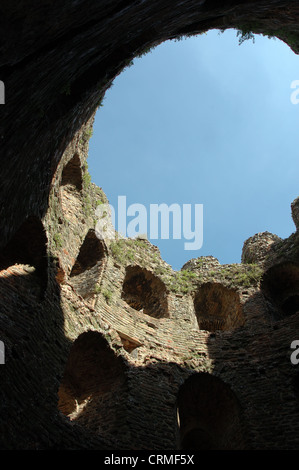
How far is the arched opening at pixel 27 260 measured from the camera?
8961 mm

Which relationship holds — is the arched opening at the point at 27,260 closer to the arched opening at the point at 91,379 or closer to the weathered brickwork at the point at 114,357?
the weathered brickwork at the point at 114,357

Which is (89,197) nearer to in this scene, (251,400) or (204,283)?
(204,283)

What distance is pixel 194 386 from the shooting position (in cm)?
1093

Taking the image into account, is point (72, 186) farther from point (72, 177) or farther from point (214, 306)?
point (214, 306)

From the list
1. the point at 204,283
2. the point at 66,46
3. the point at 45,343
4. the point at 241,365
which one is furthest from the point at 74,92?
the point at 204,283

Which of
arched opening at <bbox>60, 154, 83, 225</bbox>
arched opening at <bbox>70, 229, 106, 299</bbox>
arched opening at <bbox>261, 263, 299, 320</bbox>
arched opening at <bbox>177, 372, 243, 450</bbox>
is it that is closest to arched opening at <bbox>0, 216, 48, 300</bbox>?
arched opening at <bbox>70, 229, 106, 299</bbox>

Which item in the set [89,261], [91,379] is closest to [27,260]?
[91,379]

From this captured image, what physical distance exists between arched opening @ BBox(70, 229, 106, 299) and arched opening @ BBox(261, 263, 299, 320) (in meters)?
6.20

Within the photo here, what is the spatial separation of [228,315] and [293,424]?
271 inches

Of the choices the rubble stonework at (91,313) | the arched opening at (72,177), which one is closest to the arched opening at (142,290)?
the rubble stonework at (91,313)

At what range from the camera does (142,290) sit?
16.1m

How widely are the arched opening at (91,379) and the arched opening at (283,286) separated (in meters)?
7.77

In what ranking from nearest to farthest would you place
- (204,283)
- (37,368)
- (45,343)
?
1. (37,368)
2. (45,343)
3. (204,283)

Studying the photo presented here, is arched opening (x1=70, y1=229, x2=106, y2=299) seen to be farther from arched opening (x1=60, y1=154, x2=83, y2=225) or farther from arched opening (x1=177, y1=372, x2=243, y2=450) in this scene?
arched opening (x1=177, y1=372, x2=243, y2=450)
